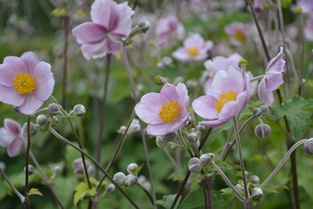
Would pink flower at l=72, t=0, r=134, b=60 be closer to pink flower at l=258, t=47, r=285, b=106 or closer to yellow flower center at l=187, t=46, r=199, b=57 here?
pink flower at l=258, t=47, r=285, b=106

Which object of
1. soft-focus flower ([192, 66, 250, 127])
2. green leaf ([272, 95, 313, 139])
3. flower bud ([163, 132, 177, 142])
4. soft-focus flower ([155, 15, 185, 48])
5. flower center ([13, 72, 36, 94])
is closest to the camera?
soft-focus flower ([192, 66, 250, 127])

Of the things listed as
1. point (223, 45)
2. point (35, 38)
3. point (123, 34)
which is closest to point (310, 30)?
point (223, 45)

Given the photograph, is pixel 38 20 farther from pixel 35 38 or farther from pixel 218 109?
pixel 218 109

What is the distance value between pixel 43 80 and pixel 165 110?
0.35 meters

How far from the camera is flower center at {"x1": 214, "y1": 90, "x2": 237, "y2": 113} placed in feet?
3.71

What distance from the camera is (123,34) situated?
4.91ft

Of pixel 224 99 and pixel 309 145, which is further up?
pixel 224 99

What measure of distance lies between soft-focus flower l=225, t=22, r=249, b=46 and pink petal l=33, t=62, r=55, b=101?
192cm

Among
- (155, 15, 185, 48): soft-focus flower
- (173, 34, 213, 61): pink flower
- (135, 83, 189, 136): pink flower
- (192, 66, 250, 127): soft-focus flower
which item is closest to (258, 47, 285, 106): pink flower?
(192, 66, 250, 127): soft-focus flower

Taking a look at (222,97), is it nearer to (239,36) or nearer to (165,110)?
(165,110)

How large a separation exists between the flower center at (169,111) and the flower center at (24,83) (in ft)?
1.22

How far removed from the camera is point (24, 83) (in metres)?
1.31

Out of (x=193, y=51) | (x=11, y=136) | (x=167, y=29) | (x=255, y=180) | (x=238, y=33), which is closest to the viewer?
(x=255, y=180)

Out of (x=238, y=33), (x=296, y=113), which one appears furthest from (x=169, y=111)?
(x=238, y=33)
